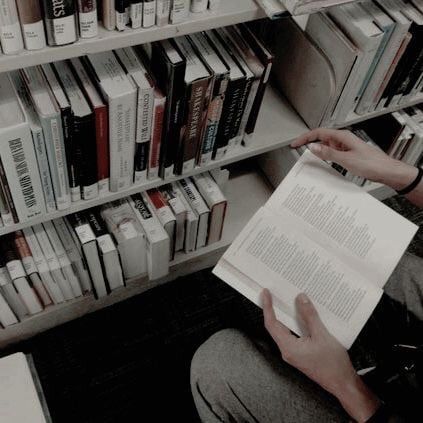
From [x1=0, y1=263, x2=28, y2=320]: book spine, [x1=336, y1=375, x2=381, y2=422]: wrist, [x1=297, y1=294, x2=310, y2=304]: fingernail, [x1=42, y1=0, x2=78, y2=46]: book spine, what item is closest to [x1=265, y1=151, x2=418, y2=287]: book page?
[x1=297, y1=294, x2=310, y2=304]: fingernail

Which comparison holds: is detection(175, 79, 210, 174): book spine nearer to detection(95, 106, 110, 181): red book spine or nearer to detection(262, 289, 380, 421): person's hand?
detection(95, 106, 110, 181): red book spine

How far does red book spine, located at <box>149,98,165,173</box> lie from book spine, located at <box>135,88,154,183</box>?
0.03 ft

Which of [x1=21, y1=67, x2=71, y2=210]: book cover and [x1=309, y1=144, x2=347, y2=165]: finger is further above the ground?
[x1=21, y1=67, x2=71, y2=210]: book cover

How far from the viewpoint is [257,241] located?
1.11m

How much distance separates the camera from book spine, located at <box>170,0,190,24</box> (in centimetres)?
87

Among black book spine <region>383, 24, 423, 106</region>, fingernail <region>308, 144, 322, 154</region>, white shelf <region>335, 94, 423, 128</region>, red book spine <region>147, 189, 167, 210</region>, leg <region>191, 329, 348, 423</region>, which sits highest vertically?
black book spine <region>383, 24, 423, 106</region>

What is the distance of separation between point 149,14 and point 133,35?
0.15ft

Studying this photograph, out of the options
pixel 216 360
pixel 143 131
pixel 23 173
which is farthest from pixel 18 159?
pixel 216 360

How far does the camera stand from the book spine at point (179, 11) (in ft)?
2.85

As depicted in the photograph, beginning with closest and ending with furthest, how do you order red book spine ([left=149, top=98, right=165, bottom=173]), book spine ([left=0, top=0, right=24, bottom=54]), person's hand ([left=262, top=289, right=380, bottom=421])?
book spine ([left=0, top=0, right=24, bottom=54]) → person's hand ([left=262, top=289, right=380, bottom=421]) → red book spine ([left=149, top=98, right=165, bottom=173])

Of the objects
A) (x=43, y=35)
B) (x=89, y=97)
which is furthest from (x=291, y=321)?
(x=43, y=35)

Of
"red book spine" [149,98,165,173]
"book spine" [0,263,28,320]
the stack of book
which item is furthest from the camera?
"book spine" [0,263,28,320]

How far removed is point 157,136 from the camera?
1.15 meters

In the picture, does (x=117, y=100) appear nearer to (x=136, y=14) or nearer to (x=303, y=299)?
(x=136, y=14)
